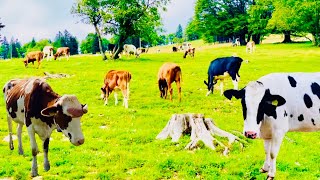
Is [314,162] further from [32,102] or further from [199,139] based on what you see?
[32,102]

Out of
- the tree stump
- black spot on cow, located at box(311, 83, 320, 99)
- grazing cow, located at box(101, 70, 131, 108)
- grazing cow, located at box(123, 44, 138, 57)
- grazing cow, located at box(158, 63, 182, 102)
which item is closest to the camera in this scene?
black spot on cow, located at box(311, 83, 320, 99)

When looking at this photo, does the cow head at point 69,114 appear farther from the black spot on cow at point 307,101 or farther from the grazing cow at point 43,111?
the black spot on cow at point 307,101

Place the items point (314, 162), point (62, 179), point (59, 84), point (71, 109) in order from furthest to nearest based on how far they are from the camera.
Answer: point (59, 84), point (314, 162), point (62, 179), point (71, 109)

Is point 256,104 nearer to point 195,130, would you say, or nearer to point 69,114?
point 69,114

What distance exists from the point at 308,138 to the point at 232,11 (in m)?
92.9

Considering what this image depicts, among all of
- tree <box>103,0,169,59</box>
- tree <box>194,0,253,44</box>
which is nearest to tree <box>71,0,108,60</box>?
tree <box>103,0,169,59</box>

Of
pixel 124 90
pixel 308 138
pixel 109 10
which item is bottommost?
pixel 308 138

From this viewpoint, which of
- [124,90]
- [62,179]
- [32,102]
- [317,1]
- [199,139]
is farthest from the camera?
[317,1]

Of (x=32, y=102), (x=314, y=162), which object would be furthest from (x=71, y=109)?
(x=314, y=162)

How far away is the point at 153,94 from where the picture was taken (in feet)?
92.0

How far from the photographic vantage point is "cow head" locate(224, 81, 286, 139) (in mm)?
9323

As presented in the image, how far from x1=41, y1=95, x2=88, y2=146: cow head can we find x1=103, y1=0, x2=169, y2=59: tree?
4348 cm

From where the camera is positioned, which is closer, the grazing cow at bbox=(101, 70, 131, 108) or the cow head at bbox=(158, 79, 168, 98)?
the grazing cow at bbox=(101, 70, 131, 108)

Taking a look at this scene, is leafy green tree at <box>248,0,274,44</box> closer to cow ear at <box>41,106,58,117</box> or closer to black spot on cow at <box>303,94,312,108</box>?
black spot on cow at <box>303,94,312,108</box>
